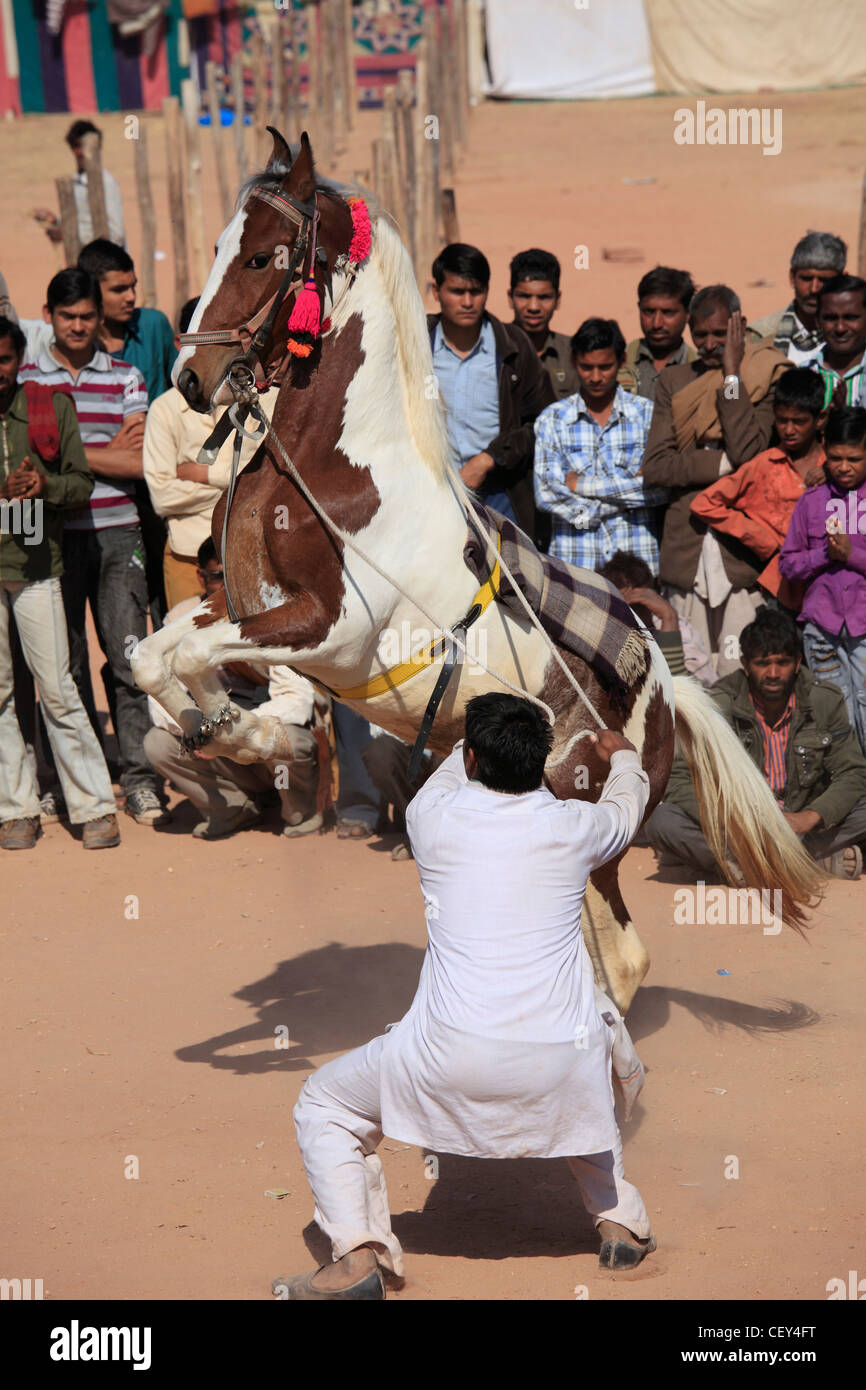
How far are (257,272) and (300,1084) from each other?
2.67m

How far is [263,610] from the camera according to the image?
15.2 feet

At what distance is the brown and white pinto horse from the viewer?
4.46 metres

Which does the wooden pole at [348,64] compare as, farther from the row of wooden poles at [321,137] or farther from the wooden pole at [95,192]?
the wooden pole at [95,192]

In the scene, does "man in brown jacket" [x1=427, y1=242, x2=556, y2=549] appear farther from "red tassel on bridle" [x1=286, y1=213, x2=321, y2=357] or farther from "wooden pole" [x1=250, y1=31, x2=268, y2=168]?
"wooden pole" [x1=250, y1=31, x2=268, y2=168]

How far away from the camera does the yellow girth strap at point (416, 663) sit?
4707 mm

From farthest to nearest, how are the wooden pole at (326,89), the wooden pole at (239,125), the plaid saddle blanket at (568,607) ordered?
the wooden pole at (326,89) < the wooden pole at (239,125) < the plaid saddle blanket at (568,607)

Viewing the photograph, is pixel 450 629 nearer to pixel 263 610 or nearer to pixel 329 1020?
pixel 263 610

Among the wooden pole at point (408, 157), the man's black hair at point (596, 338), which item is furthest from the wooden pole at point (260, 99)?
the man's black hair at point (596, 338)

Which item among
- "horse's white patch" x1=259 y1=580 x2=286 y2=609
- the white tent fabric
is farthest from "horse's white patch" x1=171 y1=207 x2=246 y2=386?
the white tent fabric

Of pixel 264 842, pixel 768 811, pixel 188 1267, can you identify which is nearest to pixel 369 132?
pixel 264 842

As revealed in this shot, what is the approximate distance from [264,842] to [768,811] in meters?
3.00

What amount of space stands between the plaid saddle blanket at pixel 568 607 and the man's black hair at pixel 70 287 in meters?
3.42

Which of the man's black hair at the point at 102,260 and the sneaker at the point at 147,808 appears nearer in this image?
the sneaker at the point at 147,808

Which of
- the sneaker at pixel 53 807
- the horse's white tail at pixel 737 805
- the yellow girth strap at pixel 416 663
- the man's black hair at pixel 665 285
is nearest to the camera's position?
the yellow girth strap at pixel 416 663
